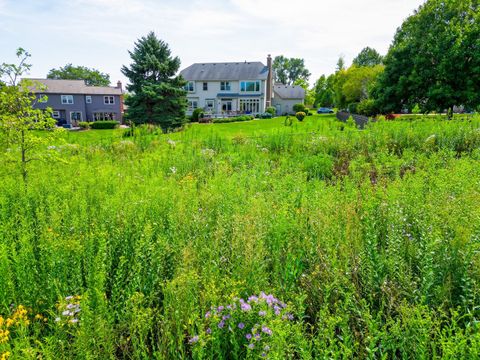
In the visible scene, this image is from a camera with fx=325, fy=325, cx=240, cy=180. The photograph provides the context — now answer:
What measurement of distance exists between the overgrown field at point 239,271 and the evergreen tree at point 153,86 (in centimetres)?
2193

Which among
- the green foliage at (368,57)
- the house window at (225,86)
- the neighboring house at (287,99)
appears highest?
the green foliage at (368,57)

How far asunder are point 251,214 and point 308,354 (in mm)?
1834

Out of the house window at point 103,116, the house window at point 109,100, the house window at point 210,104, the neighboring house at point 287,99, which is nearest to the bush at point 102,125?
the house window at point 103,116

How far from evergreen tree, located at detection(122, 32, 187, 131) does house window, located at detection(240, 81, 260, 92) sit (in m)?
19.5

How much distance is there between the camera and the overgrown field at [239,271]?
1.93 m

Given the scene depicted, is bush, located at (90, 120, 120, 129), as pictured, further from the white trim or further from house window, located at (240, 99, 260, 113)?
house window, located at (240, 99, 260, 113)

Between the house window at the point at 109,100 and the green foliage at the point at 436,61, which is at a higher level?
the green foliage at the point at 436,61

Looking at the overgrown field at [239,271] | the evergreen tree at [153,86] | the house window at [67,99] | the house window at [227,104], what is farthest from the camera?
the house window at [227,104]

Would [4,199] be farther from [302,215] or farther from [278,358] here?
[278,358]

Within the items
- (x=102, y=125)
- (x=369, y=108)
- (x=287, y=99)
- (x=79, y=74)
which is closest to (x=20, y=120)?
(x=369, y=108)

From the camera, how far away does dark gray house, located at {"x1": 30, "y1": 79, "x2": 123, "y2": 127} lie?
45.1 meters

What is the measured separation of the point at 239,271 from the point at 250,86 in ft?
149

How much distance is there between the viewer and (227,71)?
154 ft

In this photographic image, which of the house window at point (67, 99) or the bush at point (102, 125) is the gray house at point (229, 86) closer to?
the bush at point (102, 125)
